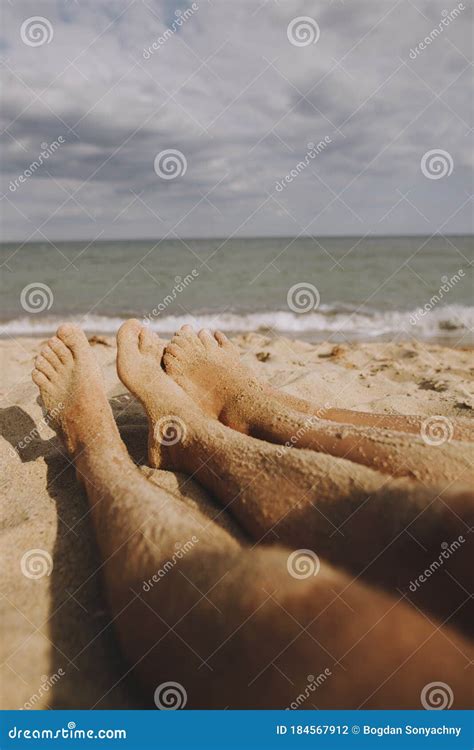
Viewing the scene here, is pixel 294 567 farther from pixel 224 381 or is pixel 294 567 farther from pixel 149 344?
pixel 149 344

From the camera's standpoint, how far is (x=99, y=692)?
1.18 metres

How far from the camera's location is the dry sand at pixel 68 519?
1187mm

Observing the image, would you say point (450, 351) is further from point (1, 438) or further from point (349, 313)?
point (1, 438)

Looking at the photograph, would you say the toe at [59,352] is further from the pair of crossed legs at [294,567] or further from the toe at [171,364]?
the pair of crossed legs at [294,567]

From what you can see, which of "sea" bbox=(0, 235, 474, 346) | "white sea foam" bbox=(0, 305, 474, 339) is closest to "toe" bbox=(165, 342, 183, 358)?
"sea" bbox=(0, 235, 474, 346)

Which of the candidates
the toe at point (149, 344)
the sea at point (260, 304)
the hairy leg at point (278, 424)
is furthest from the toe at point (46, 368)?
the sea at point (260, 304)

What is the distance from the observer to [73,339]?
95.7 inches

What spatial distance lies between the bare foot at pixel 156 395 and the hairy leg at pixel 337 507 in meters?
0.05

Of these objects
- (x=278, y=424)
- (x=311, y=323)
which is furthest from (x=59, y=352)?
(x=311, y=323)

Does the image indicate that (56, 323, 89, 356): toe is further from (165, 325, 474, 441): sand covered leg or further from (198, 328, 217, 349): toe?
(198, 328, 217, 349): toe

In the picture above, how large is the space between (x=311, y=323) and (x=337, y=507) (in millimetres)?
5733

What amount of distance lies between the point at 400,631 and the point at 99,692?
735mm

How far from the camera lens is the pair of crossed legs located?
102cm
